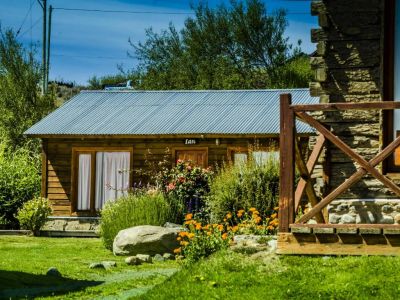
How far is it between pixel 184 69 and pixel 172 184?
22.7m

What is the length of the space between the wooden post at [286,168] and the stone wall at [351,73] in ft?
7.17

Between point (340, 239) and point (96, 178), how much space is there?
17.3 metres

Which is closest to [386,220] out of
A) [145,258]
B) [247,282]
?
[247,282]

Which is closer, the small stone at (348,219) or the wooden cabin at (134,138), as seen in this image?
the small stone at (348,219)

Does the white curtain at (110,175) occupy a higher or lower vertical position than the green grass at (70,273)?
higher

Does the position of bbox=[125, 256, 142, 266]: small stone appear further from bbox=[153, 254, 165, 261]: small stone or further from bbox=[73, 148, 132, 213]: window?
bbox=[73, 148, 132, 213]: window

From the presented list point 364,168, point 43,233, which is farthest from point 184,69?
point 364,168

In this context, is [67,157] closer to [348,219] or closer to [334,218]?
[334,218]

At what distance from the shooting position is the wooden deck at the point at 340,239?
8648 millimetres

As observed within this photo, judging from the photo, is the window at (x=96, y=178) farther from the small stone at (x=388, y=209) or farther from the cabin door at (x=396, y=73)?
the small stone at (x=388, y=209)

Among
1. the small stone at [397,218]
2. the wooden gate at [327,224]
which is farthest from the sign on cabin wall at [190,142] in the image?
the wooden gate at [327,224]

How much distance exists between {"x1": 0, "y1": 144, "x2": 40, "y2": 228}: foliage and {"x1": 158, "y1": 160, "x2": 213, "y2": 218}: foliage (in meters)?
4.92

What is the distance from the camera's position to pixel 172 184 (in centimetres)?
2058

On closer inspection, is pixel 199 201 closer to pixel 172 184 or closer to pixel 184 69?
pixel 172 184
